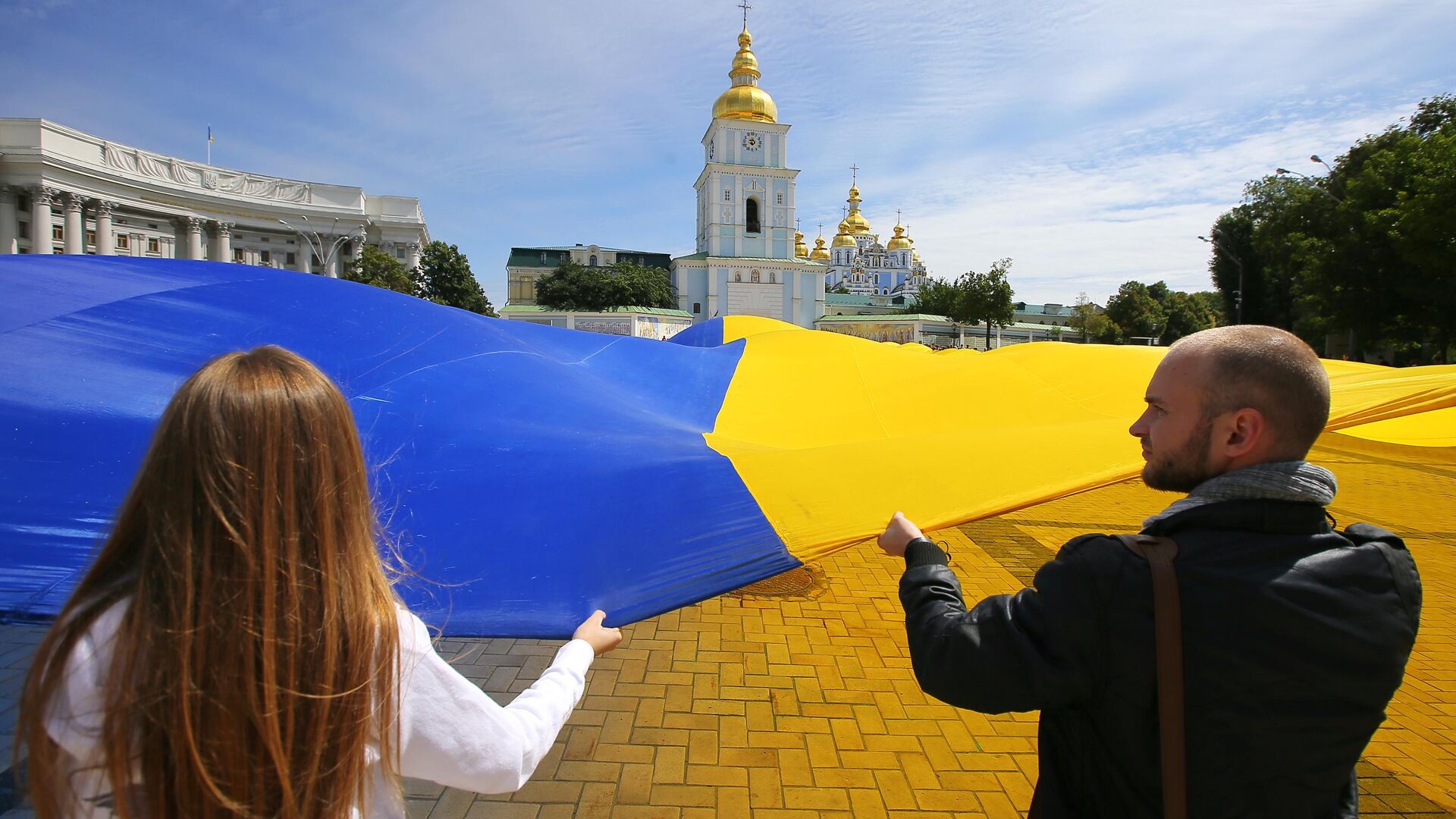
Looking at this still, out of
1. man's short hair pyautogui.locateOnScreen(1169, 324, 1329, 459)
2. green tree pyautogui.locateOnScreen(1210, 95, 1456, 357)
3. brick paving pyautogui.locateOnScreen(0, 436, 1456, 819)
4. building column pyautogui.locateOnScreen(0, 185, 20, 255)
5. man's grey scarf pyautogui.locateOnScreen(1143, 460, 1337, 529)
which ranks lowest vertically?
brick paving pyautogui.locateOnScreen(0, 436, 1456, 819)

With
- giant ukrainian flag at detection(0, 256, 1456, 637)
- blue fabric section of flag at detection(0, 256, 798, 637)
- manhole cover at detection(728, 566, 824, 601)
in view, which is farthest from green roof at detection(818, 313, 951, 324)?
blue fabric section of flag at detection(0, 256, 798, 637)

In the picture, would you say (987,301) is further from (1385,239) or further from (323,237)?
(323,237)

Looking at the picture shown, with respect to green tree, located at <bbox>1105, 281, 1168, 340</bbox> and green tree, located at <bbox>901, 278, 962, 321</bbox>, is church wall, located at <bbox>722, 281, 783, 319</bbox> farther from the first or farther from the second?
green tree, located at <bbox>1105, 281, 1168, 340</bbox>

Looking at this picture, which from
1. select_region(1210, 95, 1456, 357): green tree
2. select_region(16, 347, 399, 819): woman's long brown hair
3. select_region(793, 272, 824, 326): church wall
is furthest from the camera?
select_region(793, 272, 824, 326): church wall

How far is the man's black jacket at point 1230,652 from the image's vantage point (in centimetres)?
112

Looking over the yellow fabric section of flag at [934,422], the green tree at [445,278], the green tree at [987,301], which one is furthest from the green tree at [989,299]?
the yellow fabric section of flag at [934,422]

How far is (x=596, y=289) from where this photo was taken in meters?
58.7

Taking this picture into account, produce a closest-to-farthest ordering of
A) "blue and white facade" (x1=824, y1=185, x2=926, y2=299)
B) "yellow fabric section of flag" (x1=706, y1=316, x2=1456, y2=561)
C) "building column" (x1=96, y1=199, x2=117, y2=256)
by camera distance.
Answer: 1. "yellow fabric section of flag" (x1=706, y1=316, x2=1456, y2=561)
2. "building column" (x1=96, y1=199, x2=117, y2=256)
3. "blue and white facade" (x1=824, y1=185, x2=926, y2=299)

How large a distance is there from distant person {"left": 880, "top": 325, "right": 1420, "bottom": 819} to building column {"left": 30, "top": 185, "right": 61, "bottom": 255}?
6086 centimetres

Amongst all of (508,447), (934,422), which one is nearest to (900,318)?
(934,422)

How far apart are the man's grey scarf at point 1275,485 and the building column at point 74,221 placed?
62.1 m

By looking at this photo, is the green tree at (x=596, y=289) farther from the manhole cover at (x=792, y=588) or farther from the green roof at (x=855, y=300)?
the manhole cover at (x=792, y=588)

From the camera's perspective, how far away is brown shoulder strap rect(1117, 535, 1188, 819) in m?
1.13

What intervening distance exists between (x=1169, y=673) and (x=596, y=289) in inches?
2351
